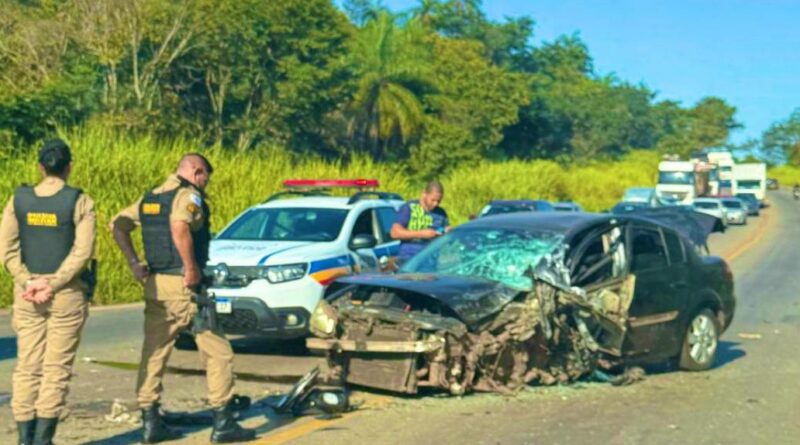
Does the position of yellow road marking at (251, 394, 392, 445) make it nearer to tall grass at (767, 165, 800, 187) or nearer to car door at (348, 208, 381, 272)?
car door at (348, 208, 381, 272)

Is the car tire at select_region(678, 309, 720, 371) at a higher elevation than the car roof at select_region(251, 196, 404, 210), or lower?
lower

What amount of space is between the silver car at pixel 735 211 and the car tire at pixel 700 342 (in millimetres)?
47535

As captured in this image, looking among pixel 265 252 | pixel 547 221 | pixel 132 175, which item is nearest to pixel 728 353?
pixel 547 221

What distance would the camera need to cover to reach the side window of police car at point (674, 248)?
10703 mm

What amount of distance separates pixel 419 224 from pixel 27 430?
19.3 ft

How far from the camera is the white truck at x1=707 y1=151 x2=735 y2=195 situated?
243 feet

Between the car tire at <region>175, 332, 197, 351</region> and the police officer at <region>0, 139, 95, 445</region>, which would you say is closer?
the police officer at <region>0, 139, 95, 445</region>

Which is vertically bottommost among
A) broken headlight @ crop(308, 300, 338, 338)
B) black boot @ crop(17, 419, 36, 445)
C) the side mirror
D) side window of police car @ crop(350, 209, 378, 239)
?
black boot @ crop(17, 419, 36, 445)

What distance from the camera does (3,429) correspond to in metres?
7.59

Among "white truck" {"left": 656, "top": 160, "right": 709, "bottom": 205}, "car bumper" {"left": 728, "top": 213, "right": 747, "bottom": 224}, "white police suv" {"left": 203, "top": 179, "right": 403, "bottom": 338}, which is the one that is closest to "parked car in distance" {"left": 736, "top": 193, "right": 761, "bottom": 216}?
"white truck" {"left": 656, "top": 160, "right": 709, "bottom": 205}

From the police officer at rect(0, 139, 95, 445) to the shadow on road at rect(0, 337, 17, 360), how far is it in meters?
4.96

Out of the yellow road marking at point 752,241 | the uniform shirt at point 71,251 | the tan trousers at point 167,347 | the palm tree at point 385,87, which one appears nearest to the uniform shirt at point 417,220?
the tan trousers at point 167,347

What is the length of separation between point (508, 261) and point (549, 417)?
1.77 metres

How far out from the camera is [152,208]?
7109mm
